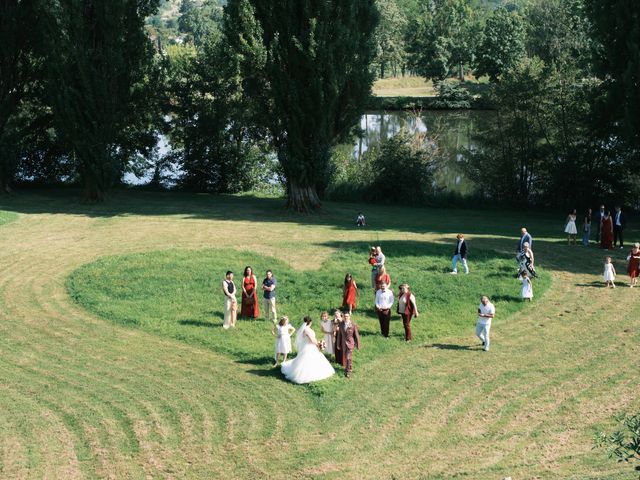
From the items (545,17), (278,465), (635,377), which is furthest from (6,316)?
(545,17)

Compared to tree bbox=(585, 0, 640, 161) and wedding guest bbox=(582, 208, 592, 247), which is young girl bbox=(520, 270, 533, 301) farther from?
tree bbox=(585, 0, 640, 161)

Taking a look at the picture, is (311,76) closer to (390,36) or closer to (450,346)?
(450,346)

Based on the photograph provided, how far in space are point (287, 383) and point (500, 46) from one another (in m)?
76.0

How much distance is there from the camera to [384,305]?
63.7 feet

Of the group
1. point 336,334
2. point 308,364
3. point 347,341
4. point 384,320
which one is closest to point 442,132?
point 384,320

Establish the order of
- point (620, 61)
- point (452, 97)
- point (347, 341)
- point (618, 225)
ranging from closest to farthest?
1. point (347, 341)
2. point (618, 225)
3. point (620, 61)
4. point (452, 97)

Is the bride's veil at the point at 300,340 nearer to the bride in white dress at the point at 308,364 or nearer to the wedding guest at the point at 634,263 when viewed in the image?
the bride in white dress at the point at 308,364

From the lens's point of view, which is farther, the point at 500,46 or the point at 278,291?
the point at 500,46

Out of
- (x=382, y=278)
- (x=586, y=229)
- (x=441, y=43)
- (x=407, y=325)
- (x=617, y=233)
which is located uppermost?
(x=441, y=43)

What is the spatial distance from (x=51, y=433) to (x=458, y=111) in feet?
212

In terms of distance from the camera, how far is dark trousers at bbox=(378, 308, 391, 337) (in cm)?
1956

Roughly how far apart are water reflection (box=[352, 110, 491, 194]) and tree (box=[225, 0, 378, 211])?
1128cm

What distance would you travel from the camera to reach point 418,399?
52.7ft

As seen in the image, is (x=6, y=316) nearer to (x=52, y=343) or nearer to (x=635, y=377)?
(x=52, y=343)
